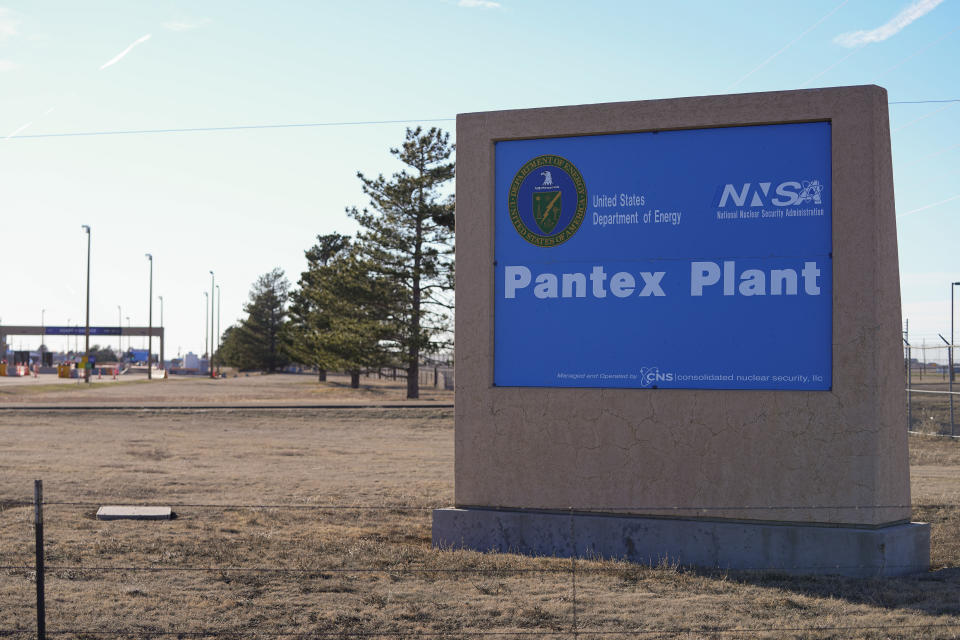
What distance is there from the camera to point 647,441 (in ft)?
33.5

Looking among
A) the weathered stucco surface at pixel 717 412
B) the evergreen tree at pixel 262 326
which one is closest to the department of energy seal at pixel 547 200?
the weathered stucco surface at pixel 717 412

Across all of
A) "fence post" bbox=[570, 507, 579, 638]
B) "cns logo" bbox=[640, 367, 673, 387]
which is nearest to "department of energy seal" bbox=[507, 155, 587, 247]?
"cns logo" bbox=[640, 367, 673, 387]

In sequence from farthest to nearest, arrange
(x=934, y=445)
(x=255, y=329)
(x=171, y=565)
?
(x=255, y=329) → (x=934, y=445) → (x=171, y=565)

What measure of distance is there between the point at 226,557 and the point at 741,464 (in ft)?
18.1

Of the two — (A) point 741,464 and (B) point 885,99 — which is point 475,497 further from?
(B) point 885,99

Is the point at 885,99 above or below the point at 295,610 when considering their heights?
above

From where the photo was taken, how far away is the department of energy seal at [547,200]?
10.8 m

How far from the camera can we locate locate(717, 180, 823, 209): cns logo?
32.6ft

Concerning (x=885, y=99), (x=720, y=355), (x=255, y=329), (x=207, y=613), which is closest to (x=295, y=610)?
(x=207, y=613)

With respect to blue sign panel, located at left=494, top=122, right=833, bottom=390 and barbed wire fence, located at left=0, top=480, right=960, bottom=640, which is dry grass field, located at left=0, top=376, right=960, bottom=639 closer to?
barbed wire fence, located at left=0, top=480, right=960, bottom=640

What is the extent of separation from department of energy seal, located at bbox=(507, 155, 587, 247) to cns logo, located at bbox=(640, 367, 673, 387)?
1.74m

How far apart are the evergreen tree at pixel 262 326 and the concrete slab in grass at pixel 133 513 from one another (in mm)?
85467

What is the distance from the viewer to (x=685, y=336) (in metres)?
10.3

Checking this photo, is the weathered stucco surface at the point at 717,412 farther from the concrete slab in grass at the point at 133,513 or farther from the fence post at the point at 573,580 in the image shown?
the concrete slab in grass at the point at 133,513
